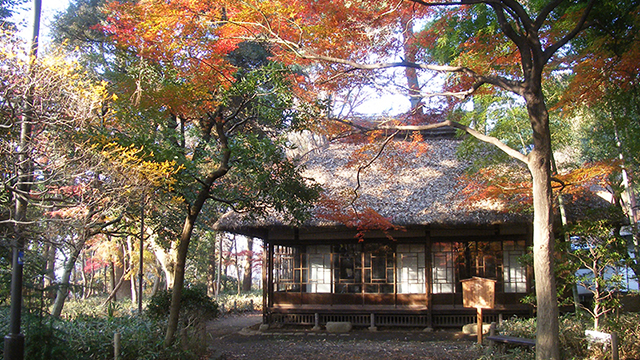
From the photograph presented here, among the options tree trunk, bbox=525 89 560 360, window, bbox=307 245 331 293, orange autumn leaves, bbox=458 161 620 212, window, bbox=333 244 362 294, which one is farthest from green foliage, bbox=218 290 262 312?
tree trunk, bbox=525 89 560 360

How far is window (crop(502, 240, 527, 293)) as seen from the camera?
42.9 feet

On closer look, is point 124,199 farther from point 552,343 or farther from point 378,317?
point 378,317

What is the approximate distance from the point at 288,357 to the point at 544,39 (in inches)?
326

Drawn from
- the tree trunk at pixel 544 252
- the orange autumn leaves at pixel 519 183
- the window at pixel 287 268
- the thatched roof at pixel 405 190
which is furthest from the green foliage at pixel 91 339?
the orange autumn leaves at pixel 519 183

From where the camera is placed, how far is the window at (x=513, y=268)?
42.9ft

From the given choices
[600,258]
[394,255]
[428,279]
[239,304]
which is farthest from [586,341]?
[239,304]

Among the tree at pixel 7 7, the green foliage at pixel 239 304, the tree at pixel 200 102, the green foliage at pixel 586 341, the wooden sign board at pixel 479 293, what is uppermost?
the tree at pixel 7 7

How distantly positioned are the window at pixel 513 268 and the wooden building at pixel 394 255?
26 mm

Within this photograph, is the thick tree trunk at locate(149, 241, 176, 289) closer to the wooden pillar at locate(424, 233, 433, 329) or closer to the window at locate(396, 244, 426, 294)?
the window at locate(396, 244, 426, 294)

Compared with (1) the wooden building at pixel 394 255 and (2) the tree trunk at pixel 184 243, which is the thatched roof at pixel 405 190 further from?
(2) the tree trunk at pixel 184 243

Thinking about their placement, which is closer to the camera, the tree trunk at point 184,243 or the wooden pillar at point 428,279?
the tree trunk at point 184,243

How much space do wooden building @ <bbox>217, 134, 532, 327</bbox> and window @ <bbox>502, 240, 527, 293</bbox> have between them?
0.03 m

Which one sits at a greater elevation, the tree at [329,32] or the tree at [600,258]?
the tree at [329,32]

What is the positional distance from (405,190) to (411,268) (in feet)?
7.78
